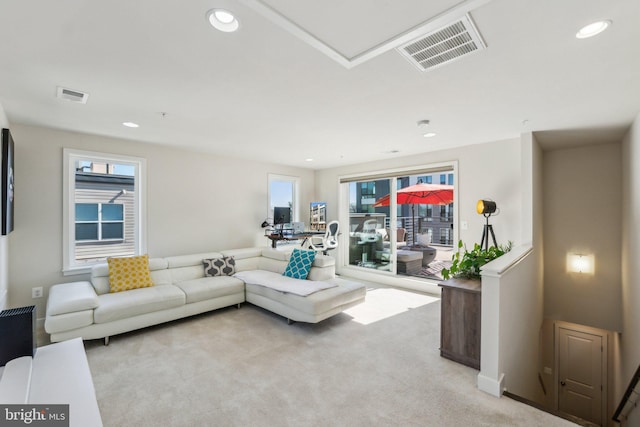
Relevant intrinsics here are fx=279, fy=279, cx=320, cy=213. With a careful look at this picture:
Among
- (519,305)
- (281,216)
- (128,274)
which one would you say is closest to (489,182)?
(519,305)

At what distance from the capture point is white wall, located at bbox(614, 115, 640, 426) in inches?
117

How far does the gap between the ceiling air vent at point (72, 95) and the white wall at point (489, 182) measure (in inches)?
184

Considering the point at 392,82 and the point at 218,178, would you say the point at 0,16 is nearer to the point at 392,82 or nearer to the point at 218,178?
the point at 392,82

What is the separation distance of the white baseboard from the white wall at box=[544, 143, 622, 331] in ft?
10.3

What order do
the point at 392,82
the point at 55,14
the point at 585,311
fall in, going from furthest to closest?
the point at 585,311, the point at 392,82, the point at 55,14

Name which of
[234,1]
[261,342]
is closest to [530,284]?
[261,342]

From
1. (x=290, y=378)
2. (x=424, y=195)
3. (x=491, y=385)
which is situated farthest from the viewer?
(x=424, y=195)

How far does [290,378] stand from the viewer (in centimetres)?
242

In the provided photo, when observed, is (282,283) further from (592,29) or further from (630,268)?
(630,268)

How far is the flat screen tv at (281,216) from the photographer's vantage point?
5.71 metres

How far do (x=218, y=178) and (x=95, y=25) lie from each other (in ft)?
12.1

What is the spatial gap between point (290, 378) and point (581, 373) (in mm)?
5187

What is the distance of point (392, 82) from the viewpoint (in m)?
2.27

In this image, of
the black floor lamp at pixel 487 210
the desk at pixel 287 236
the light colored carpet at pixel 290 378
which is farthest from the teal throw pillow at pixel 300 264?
the black floor lamp at pixel 487 210
